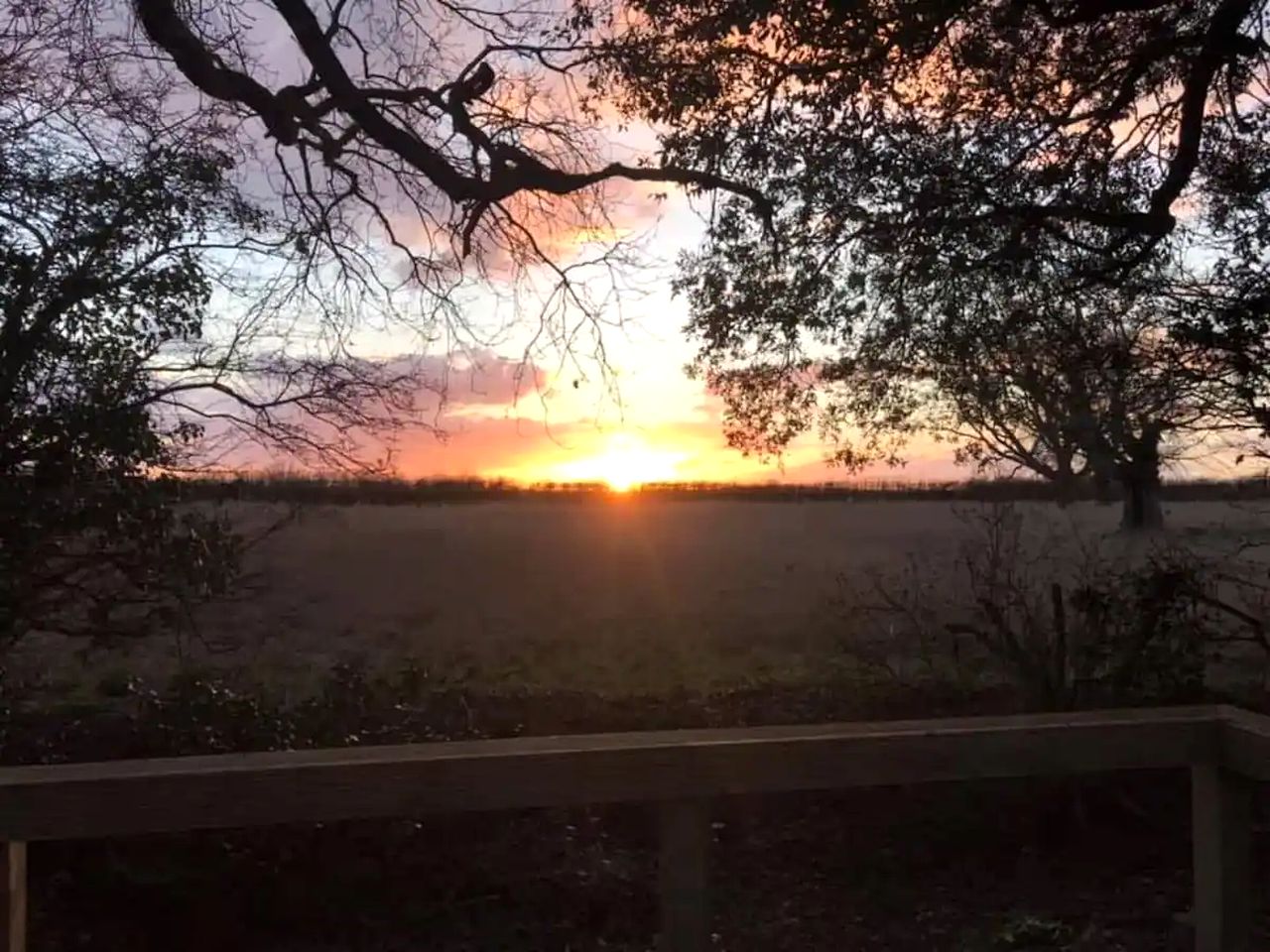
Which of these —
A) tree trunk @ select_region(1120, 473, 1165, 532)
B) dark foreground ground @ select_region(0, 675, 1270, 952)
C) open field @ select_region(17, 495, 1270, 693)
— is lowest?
dark foreground ground @ select_region(0, 675, 1270, 952)

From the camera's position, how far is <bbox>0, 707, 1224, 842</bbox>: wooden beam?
2.25 meters

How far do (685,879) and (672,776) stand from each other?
0.79 feet

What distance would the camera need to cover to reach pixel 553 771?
7.84 feet

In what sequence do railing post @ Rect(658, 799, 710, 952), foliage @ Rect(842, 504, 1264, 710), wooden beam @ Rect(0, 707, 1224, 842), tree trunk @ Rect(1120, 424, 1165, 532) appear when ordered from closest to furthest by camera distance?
wooden beam @ Rect(0, 707, 1224, 842) < railing post @ Rect(658, 799, 710, 952) < foliage @ Rect(842, 504, 1264, 710) < tree trunk @ Rect(1120, 424, 1165, 532)

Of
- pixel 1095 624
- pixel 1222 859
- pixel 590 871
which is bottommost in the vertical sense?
pixel 590 871

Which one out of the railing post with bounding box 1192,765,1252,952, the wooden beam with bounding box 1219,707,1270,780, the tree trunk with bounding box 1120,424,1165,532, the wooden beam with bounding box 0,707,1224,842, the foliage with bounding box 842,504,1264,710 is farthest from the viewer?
the tree trunk with bounding box 1120,424,1165,532

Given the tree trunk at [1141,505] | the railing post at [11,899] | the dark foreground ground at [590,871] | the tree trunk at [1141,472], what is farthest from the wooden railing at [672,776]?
the tree trunk at [1141,505]

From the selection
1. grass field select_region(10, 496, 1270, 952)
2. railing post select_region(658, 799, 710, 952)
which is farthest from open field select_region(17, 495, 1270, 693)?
railing post select_region(658, 799, 710, 952)

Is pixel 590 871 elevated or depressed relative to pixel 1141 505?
depressed

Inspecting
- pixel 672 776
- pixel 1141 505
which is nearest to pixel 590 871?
pixel 672 776

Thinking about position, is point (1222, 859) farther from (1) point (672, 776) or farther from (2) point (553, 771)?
(2) point (553, 771)

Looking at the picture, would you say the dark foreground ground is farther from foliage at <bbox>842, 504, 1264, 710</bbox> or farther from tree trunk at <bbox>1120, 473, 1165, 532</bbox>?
tree trunk at <bbox>1120, 473, 1165, 532</bbox>

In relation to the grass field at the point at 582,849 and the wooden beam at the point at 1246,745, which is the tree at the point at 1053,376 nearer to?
the grass field at the point at 582,849

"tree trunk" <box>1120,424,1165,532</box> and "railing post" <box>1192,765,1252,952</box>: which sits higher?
"tree trunk" <box>1120,424,1165,532</box>
